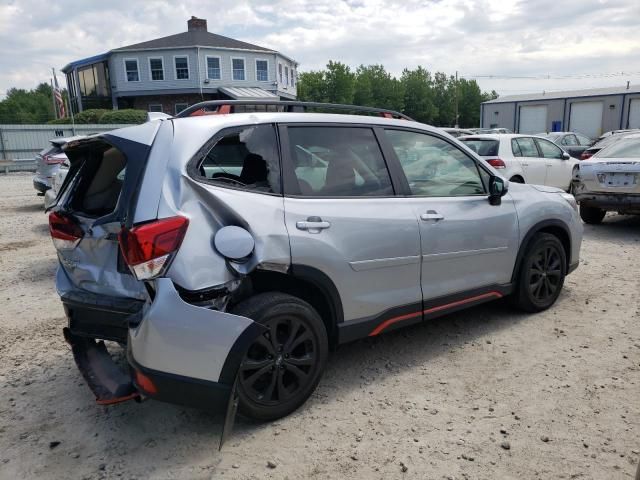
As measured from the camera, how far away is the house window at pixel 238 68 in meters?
38.9

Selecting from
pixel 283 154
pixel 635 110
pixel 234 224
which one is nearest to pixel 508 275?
pixel 283 154

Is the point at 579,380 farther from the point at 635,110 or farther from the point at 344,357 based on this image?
the point at 635,110

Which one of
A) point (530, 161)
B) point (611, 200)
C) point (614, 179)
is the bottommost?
point (611, 200)

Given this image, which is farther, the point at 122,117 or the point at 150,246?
the point at 122,117

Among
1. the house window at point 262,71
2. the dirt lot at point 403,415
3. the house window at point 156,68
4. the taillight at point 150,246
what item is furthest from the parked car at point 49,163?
the house window at point 262,71

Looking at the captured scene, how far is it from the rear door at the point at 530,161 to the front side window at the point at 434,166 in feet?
22.8

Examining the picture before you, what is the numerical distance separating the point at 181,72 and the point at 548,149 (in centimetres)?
3250

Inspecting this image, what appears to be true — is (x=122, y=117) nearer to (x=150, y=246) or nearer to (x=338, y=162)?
(x=338, y=162)

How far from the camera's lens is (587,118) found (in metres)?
46.2

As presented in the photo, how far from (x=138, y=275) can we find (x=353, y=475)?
152cm

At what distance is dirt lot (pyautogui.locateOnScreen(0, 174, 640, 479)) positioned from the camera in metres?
2.79

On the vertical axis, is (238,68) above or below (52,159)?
above

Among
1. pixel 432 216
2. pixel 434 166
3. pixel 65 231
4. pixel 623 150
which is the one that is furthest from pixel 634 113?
pixel 65 231

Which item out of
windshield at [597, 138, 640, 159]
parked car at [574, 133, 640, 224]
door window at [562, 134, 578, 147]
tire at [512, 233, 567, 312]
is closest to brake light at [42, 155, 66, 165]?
tire at [512, 233, 567, 312]
